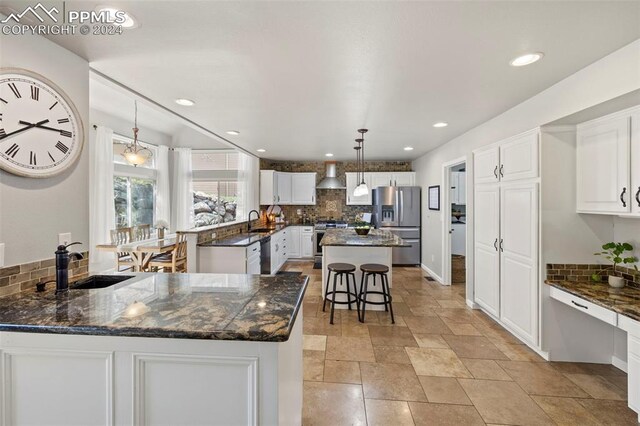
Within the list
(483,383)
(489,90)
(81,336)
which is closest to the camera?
(81,336)

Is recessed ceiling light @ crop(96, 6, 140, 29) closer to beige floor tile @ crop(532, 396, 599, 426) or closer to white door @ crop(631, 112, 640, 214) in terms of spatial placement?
white door @ crop(631, 112, 640, 214)

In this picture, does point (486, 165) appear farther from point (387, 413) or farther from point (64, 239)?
point (64, 239)

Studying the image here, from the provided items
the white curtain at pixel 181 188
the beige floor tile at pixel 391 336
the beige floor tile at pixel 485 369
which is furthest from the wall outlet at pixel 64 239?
the white curtain at pixel 181 188

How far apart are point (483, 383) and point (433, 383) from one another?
0.39m

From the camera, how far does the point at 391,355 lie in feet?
8.59

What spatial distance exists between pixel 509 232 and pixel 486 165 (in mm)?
870

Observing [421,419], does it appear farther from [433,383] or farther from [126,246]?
[126,246]

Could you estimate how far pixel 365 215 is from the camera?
22.1 ft

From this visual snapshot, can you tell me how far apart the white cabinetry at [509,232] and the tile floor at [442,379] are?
30 centimetres

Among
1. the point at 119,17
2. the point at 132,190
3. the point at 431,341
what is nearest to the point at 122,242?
the point at 132,190

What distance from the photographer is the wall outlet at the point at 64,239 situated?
173cm

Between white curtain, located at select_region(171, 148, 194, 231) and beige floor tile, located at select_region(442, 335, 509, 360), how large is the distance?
5621 mm

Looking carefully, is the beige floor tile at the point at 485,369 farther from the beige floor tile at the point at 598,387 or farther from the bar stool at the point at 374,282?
the bar stool at the point at 374,282

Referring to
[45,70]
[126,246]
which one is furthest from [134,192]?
[45,70]
